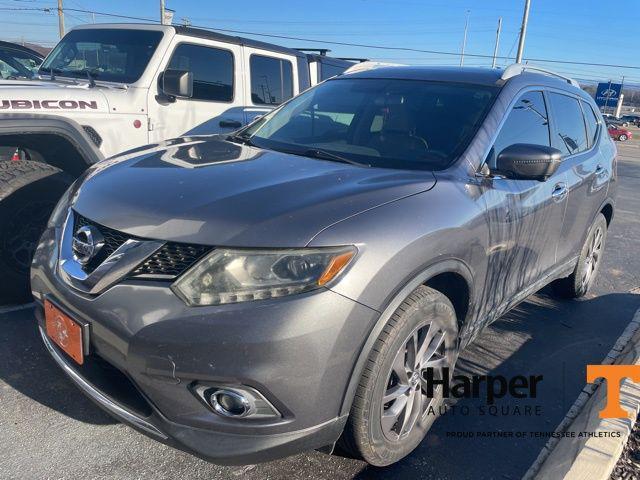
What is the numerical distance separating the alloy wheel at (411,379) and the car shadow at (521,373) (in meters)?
0.25

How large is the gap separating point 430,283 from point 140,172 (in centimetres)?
144

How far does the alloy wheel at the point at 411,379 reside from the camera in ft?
7.49

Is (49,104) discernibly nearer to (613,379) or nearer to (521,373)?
(521,373)

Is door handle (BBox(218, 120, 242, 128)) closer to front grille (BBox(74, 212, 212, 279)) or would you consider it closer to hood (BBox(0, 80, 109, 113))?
hood (BBox(0, 80, 109, 113))

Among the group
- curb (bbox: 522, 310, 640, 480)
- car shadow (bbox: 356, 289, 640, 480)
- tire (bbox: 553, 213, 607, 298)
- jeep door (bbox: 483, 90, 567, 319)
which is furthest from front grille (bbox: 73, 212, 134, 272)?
tire (bbox: 553, 213, 607, 298)

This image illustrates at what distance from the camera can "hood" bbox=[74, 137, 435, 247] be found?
77.2 inches

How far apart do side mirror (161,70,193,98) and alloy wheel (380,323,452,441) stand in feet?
10.2

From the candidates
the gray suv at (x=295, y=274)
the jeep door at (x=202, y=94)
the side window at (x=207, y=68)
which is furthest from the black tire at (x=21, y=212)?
the side window at (x=207, y=68)

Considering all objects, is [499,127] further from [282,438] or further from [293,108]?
[282,438]

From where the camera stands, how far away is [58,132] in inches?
146

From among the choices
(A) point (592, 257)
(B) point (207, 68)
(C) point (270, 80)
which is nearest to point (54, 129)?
(B) point (207, 68)

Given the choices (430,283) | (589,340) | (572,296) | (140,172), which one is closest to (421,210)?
(430,283)

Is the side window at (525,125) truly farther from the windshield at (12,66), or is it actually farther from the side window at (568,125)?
the windshield at (12,66)

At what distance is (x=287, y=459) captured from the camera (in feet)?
8.14
